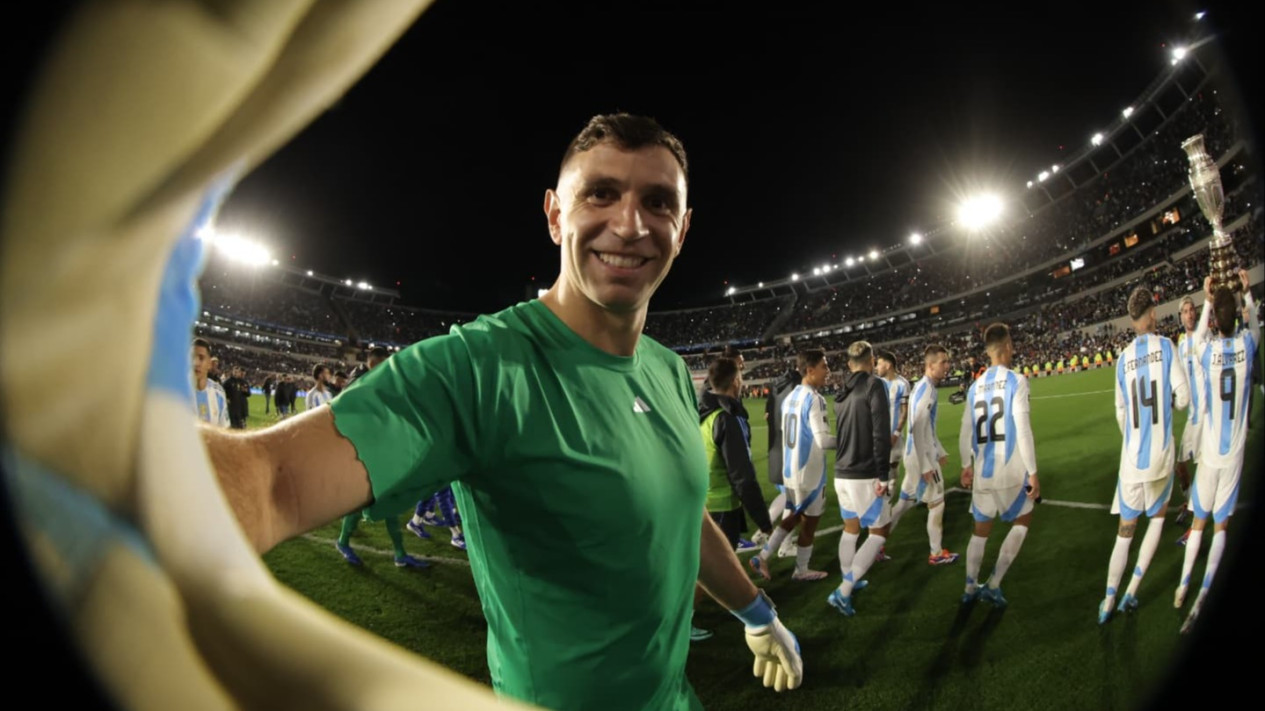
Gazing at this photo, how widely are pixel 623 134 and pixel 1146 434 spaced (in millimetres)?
6426

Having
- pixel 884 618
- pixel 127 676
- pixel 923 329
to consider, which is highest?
pixel 923 329

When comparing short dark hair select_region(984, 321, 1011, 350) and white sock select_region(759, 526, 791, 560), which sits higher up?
short dark hair select_region(984, 321, 1011, 350)

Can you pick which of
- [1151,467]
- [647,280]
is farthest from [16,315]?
[1151,467]

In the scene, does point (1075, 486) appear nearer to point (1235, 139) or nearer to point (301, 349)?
point (1235, 139)

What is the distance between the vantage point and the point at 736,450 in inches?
213

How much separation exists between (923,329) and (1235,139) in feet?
176

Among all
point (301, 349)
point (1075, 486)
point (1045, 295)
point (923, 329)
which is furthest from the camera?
point (923, 329)

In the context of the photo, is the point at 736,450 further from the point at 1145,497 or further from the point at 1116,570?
the point at 1145,497

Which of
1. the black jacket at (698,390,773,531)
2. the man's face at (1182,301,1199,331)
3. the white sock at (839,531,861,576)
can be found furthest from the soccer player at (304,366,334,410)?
the man's face at (1182,301,1199,331)

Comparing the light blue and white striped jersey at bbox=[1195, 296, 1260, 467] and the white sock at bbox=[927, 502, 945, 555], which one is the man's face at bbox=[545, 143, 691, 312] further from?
the white sock at bbox=[927, 502, 945, 555]

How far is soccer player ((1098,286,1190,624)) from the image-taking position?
16.5ft

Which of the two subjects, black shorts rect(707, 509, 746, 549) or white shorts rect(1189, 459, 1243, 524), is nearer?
white shorts rect(1189, 459, 1243, 524)

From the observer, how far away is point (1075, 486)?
354 inches

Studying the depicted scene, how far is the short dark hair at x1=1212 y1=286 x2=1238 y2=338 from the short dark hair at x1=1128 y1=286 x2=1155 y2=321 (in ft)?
1.82
